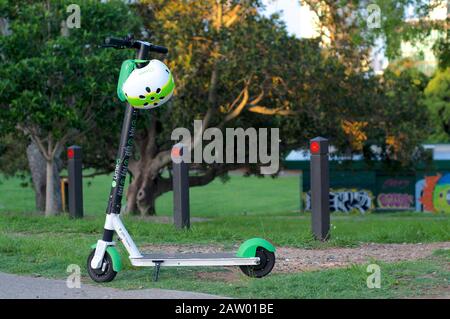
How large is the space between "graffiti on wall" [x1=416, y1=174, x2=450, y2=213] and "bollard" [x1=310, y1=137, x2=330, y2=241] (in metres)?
23.2

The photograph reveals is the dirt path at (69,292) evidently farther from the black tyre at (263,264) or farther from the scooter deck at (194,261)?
the black tyre at (263,264)

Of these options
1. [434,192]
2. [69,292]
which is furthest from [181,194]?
[434,192]

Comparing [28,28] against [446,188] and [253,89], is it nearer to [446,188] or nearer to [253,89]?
[253,89]

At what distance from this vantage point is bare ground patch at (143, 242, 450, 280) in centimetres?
881

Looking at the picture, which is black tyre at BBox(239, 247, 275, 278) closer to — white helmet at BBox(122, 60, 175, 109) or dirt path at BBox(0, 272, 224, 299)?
dirt path at BBox(0, 272, 224, 299)

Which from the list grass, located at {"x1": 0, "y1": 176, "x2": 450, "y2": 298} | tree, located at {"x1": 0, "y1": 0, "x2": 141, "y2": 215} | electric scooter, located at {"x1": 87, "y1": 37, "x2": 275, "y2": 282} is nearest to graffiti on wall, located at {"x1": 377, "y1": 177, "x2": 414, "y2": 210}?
tree, located at {"x1": 0, "y1": 0, "x2": 141, "y2": 215}

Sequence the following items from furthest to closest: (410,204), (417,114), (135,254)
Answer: (410,204) → (417,114) → (135,254)

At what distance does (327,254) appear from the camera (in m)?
9.79

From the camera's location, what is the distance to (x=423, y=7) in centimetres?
1877

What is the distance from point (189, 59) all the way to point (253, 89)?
197cm

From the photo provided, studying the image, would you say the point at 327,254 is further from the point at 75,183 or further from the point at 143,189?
the point at 143,189

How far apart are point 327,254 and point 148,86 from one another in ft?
10.5

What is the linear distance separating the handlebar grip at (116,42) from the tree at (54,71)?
7.88 meters
